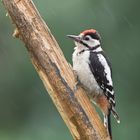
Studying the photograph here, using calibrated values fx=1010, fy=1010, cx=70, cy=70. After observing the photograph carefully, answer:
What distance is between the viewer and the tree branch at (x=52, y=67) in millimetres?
8859

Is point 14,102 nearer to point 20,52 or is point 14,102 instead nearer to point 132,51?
point 20,52

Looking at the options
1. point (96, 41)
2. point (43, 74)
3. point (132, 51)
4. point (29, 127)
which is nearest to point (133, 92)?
point (132, 51)

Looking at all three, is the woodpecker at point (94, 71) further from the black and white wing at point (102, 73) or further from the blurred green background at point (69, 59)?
the blurred green background at point (69, 59)

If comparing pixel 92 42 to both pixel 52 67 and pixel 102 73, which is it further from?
pixel 52 67

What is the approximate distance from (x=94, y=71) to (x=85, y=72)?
0.32 feet

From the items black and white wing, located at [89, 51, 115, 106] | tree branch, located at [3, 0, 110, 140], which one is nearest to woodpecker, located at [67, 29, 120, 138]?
black and white wing, located at [89, 51, 115, 106]

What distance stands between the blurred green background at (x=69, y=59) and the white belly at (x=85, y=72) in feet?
8.03

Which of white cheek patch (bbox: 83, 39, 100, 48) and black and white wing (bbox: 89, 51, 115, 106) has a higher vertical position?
white cheek patch (bbox: 83, 39, 100, 48)

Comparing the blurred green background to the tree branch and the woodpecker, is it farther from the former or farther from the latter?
the tree branch

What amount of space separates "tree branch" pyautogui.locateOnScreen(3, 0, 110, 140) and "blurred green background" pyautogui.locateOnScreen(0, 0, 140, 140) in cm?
309

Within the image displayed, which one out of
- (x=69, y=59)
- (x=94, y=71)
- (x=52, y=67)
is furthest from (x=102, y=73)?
(x=69, y=59)

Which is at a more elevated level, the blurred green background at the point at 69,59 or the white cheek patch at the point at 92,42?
the white cheek patch at the point at 92,42

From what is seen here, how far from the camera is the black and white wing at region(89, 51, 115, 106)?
377 inches

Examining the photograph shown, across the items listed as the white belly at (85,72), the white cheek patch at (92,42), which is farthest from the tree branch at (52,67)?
the white cheek patch at (92,42)
